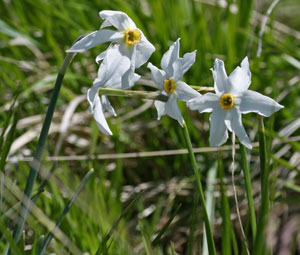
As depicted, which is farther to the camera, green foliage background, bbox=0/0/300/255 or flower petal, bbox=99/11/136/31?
green foliage background, bbox=0/0/300/255

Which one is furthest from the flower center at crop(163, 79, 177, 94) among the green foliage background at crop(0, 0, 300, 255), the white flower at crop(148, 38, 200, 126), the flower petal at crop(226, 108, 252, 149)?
the green foliage background at crop(0, 0, 300, 255)

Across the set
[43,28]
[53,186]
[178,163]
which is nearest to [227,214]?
[53,186]

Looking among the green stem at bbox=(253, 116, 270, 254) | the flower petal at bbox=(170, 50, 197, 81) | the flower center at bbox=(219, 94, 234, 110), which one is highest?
the flower petal at bbox=(170, 50, 197, 81)

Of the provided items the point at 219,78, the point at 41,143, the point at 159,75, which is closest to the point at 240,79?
the point at 219,78

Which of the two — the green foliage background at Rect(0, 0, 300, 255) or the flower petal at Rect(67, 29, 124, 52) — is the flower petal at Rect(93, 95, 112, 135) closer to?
the flower petal at Rect(67, 29, 124, 52)

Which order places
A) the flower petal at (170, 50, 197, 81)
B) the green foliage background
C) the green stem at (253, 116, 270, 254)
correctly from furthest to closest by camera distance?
the green foliage background
the flower petal at (170, 50, 197, 81)
the green stem at (253, 116, 270, 254)

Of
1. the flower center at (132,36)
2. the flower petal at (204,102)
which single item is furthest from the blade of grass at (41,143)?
the flower petal at (204,102)

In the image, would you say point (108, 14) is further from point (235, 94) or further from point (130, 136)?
point (130, 136)

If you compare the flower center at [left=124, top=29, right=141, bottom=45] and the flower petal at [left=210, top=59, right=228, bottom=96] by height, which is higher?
the flower center at [left=124, top=29, right=141, bottom=45]
